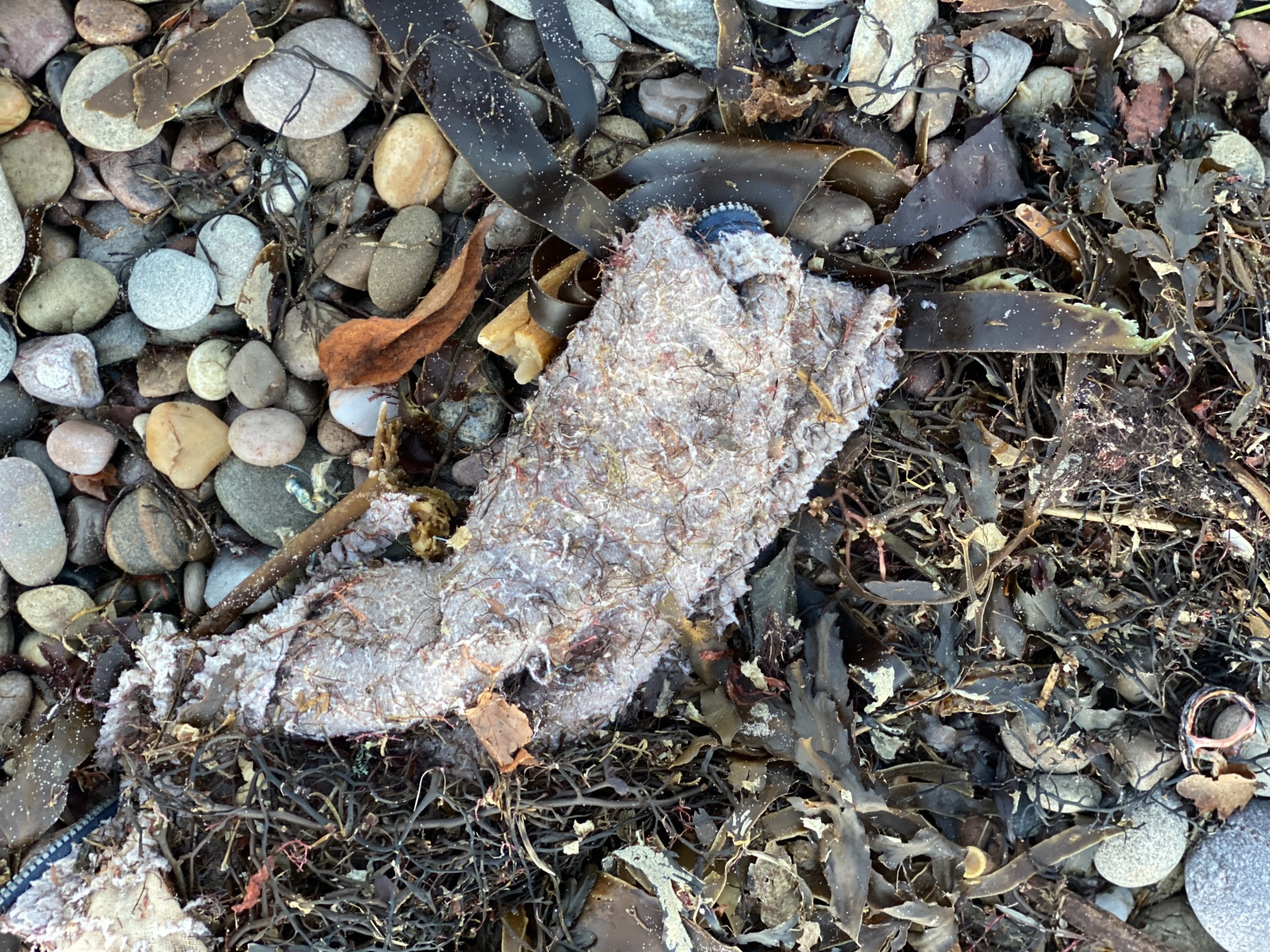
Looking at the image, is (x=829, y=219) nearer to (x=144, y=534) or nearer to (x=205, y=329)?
(x=205, y=329)

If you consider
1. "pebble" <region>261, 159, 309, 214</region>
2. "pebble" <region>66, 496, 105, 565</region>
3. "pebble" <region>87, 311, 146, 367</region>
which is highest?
"pebble" <region>261, 159, 309, 214</region>

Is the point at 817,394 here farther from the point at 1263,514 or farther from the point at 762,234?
the point at 1263,514

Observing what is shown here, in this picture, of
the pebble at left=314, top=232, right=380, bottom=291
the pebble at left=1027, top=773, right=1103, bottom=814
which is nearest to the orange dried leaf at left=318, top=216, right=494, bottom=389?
the pebble at left=314, top=232, right=380, bottom=291

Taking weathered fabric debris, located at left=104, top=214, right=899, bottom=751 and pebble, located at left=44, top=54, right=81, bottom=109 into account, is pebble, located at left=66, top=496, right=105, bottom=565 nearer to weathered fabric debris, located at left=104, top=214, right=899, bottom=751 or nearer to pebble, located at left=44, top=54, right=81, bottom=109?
weathered fabric debris, located at left=104, top=214, right=899, bottom=751

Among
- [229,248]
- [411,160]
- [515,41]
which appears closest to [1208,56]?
[515,41]

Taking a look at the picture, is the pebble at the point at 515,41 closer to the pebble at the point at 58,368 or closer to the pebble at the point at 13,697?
the pebble at the point at 58,368

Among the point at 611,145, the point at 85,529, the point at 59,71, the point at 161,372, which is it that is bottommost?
the point at 85,529

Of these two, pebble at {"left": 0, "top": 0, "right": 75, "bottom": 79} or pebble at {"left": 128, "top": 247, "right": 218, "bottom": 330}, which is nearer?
pebble at {"left": 0, "top": 0, "right": 75, "bottom": 79}
